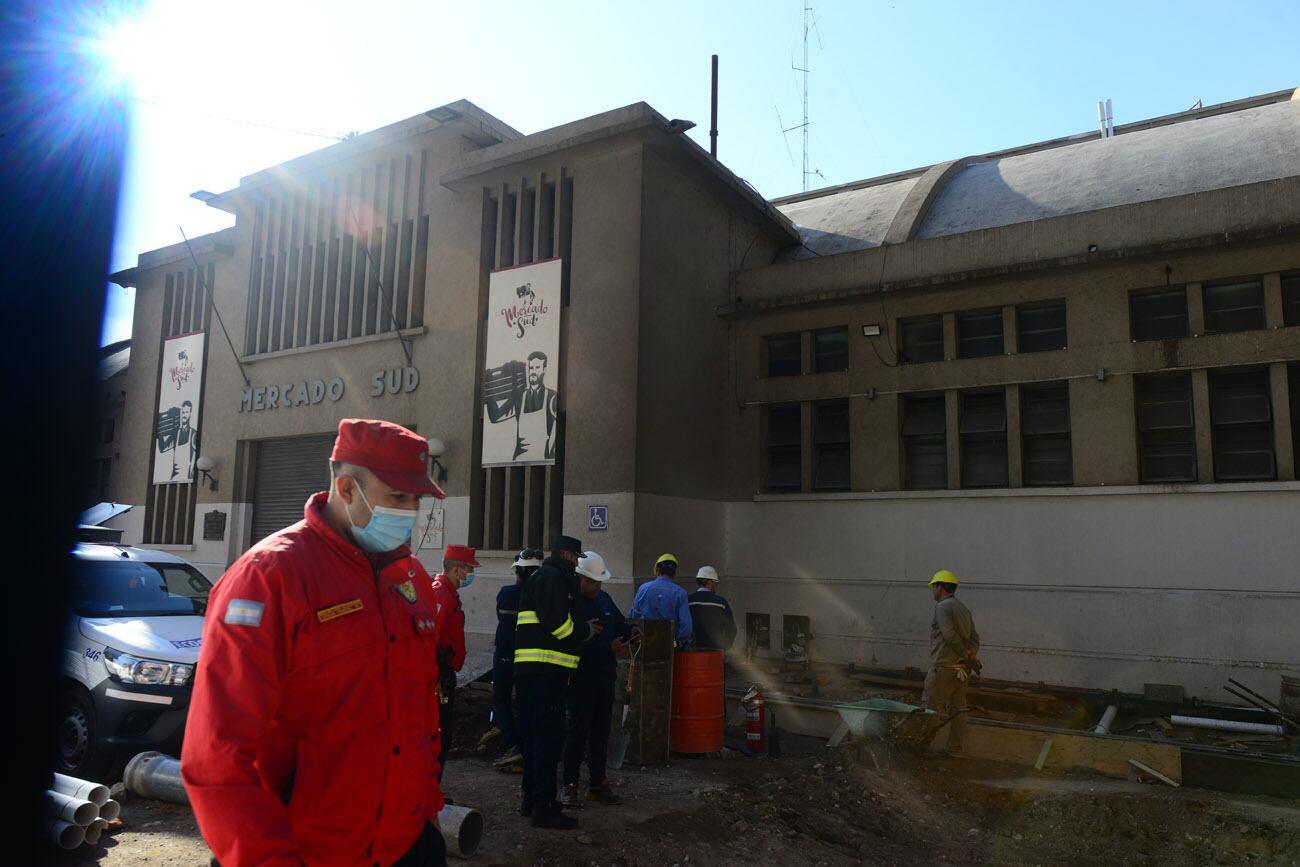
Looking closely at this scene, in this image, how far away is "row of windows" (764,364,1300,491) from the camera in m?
12.9

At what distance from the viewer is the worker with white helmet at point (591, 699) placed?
7.42 m

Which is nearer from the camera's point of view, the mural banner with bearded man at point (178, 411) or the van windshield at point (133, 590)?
the van windshield at point (133, 590)

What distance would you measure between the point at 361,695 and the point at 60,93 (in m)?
13.2

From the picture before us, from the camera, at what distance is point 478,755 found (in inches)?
369

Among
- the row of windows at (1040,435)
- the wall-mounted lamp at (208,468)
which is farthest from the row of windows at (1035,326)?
the wall-mounted lamp at (208,468)

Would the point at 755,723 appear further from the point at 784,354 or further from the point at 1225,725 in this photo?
the point at 784,354

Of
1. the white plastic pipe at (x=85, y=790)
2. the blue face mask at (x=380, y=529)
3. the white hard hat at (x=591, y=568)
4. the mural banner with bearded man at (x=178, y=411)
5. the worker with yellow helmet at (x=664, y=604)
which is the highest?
the mural banner with bearded man at (x=178, y=411)

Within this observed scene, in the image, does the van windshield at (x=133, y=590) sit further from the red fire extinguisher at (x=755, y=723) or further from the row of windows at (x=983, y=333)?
the row of windows at (x=983, y=333)

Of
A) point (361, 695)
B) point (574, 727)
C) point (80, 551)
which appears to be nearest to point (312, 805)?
point (361, 695)

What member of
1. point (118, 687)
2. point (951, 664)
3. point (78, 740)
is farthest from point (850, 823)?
point (78, 740)

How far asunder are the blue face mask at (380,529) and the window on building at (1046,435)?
13.3 metres

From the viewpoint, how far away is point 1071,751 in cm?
908

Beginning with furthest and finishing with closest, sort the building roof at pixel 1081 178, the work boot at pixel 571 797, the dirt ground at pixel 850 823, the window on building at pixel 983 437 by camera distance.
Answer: the building roof at pixel 1081 178 → the window on building at pixel 983 437 → the work boot at pixel 571 797 → the dirt ground at pixel 850 823

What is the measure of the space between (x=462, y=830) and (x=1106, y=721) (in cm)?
827
